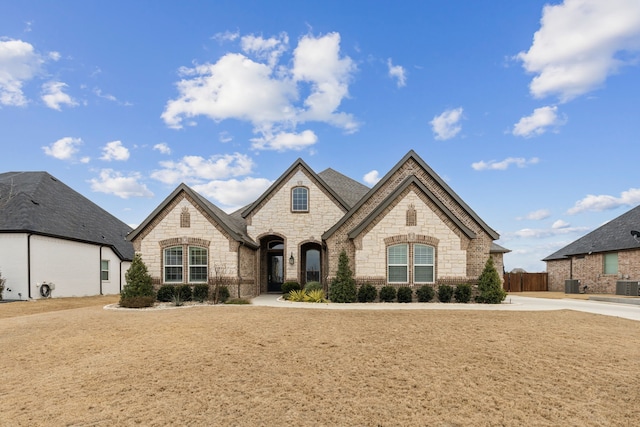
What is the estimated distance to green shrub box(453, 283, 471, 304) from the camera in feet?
62.0

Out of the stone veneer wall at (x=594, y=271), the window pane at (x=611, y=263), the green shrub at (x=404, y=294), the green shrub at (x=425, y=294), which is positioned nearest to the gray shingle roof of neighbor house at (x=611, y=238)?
the stone veneer wall at (x=594, y=271)

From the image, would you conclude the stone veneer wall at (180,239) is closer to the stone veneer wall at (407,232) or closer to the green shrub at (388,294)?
the stone veneer wall at (407,232)

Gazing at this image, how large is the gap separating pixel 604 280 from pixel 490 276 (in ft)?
52.4

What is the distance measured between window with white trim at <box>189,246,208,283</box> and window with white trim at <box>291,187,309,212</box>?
264 inches

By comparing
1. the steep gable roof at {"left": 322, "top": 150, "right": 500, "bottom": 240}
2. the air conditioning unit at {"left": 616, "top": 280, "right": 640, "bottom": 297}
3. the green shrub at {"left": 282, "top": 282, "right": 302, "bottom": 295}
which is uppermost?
the steep gable roof at {"left": 322, "top": 150, "right": 500, "bottom": 240}

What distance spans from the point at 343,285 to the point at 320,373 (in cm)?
1158

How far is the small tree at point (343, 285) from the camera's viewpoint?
737 inches

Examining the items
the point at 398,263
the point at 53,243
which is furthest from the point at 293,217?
the point at 53,243

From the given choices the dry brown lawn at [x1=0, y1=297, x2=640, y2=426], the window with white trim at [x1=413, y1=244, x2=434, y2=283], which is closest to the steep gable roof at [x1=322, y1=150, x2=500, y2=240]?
the window with white trim at [x1=413, y1=244, x2=434, y2=283]

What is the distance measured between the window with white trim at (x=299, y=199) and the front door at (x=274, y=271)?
397 cm

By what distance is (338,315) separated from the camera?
13883 mm

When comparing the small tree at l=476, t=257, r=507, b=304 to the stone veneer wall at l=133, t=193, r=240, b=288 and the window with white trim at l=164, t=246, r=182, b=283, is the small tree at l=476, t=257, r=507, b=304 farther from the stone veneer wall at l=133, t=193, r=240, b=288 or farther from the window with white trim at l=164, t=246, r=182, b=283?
the window with white trim at l=164, t=246, r=182, b=283

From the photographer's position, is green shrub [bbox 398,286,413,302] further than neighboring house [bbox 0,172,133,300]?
No

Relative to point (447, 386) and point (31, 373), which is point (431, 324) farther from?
point (31, 373)
